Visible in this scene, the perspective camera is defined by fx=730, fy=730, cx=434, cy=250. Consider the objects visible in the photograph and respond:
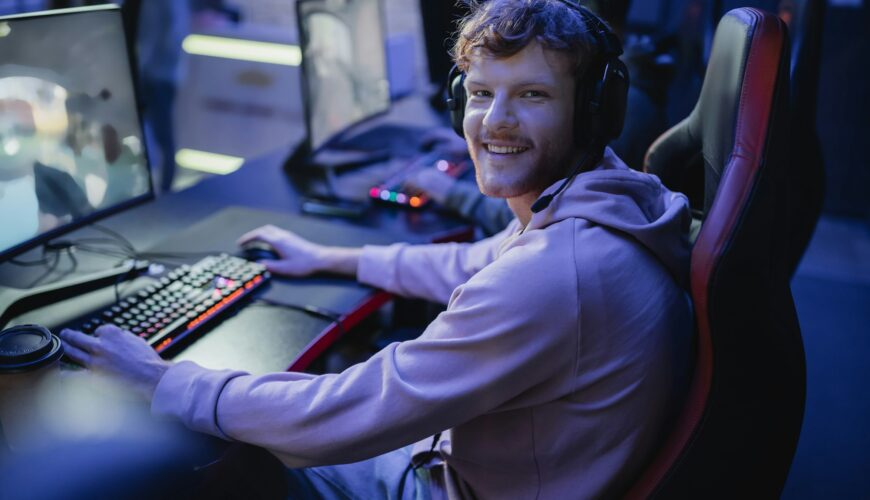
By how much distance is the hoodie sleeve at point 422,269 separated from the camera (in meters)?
1.36

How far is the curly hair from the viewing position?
0.96 m

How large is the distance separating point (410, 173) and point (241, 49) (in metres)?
1.85

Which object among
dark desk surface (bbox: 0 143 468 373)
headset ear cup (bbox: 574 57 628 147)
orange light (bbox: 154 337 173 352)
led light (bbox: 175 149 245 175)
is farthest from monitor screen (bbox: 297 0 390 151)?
led light (bbox: 175 149 245 175)

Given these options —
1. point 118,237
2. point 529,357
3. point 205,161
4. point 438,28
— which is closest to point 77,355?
point 118,237

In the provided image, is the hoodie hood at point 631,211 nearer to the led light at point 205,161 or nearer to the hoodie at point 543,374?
the hoodie at point 543,374

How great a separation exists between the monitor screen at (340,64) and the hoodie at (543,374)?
1085mm

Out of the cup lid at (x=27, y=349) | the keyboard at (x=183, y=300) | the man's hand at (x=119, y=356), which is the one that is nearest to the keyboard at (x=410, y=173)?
the keyboard at (x=183, y=300)

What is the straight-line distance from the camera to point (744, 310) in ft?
2.40

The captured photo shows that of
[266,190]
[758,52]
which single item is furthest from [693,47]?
[758,52]

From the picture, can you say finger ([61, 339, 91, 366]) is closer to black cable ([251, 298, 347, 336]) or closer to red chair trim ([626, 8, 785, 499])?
black cable ([251, 298, 347, 336])

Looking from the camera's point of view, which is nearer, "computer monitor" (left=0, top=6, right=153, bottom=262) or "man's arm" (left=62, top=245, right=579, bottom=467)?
"man's arm" (left=62, top=245, right=579, bottom=467)

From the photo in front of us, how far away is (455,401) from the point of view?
828 millimetres

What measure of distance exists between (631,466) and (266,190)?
1232mm

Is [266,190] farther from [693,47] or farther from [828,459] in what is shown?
[693,47]
